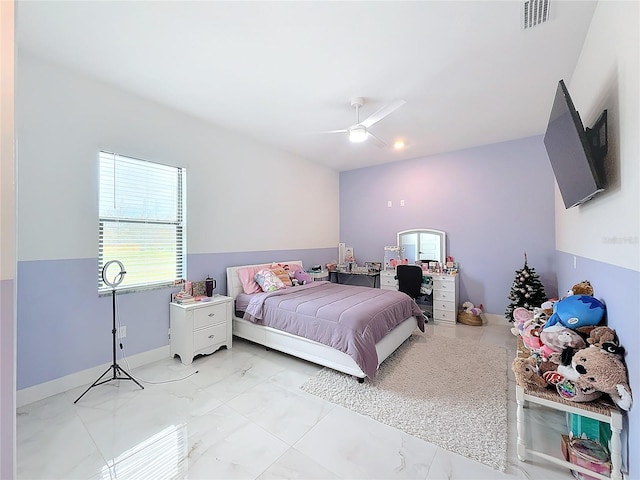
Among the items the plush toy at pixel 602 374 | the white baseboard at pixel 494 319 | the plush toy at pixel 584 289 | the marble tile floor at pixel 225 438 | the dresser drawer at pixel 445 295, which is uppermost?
the plush toy at pixel 584 289

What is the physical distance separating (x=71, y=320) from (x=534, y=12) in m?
4.45

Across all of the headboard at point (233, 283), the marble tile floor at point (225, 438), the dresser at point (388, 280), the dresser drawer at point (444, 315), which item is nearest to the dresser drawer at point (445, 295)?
the dresser drawer at point (444, 315)

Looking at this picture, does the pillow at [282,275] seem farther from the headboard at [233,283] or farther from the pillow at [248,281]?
the headboard at [233,283]

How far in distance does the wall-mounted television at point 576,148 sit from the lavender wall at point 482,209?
7.84ft

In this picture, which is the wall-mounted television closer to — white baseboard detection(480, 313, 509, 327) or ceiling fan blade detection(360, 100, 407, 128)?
ceiling fan blade detection(360, 100, 407, 128)

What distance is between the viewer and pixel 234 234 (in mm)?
3969

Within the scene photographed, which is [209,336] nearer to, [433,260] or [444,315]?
[444,315]

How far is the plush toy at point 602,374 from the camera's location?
1382mm

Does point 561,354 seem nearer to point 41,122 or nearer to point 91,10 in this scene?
point 91,10

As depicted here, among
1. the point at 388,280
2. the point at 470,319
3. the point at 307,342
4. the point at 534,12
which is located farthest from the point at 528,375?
the point at 388,280

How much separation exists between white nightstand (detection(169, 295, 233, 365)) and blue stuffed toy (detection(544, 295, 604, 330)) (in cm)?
322

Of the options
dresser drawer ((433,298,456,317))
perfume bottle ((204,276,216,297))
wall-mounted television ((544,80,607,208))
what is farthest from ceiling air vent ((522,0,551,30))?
perfume bottle ((204,276,216,297))

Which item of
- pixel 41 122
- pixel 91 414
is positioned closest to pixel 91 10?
pixel 41 122

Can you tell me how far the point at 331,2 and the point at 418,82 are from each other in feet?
4.09
